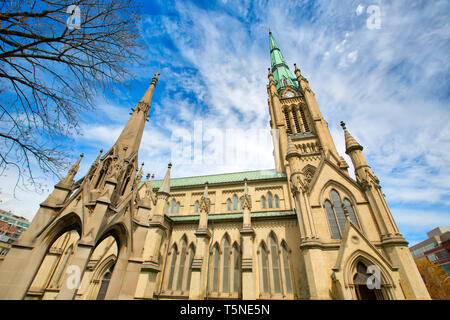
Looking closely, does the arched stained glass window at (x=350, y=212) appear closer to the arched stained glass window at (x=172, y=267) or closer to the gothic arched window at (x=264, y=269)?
the gothic arched window at (x=264, y=269)

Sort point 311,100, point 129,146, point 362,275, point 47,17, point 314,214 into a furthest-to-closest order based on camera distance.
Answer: point 311,100 → point 314,214 → point 362,275 → point 129,146 → point 47,17

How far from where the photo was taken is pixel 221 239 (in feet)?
60.3

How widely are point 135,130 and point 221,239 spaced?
42.6 ft

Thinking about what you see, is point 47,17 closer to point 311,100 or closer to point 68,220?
point 68,220

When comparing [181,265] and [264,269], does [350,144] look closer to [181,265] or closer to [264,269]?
[264,269]

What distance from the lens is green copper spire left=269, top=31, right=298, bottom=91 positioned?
33.6 m

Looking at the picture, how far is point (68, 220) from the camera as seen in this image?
26.6ft

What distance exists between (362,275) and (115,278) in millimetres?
14417

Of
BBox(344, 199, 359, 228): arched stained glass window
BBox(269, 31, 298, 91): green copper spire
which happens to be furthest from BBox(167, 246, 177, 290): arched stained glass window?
BBox(269, 31, 298, 91): green copper spire

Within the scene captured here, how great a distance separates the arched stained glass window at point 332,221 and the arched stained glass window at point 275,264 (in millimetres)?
4844

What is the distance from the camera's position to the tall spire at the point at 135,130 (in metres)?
9.70

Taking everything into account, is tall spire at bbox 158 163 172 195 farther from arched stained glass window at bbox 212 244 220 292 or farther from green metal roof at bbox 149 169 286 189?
arched stained glass window at bbox 212 244 220 292

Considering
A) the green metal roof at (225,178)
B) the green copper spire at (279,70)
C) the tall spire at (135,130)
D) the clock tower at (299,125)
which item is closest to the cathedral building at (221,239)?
the tall spire at (135,130)

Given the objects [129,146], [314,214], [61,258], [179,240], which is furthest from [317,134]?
[61,258]
